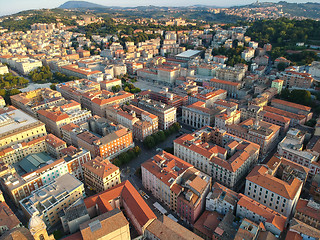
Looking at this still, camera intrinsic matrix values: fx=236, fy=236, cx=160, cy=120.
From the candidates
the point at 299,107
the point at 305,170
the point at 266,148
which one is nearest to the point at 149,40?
the point at 299,107

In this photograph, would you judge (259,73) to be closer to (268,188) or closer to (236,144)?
(236,144)

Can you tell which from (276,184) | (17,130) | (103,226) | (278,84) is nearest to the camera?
(103,226)

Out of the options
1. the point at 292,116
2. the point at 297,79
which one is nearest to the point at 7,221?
the point at 292,116

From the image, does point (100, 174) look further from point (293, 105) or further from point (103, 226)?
point (293, 105)

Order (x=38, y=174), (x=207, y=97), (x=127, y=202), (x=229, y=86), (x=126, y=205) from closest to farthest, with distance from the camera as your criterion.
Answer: (x=127, y=202), (x=126, y=205), (x=38, y=174), (x=207, y=97), (x=229, y=86)

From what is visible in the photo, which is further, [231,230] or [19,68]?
[19,68]

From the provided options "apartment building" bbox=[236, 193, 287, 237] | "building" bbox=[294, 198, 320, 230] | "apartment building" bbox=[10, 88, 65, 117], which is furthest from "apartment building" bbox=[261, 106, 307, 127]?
"apartment building" bbox=[10, 88, 65, 117]
